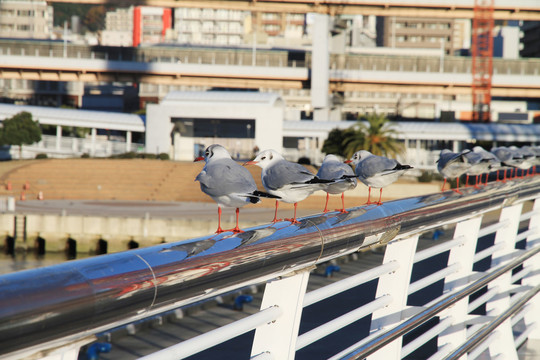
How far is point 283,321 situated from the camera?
260 cm

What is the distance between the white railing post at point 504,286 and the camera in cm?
524

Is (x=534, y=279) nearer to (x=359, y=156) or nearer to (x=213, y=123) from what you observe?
(x=359, y=156)

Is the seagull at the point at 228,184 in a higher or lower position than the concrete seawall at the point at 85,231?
higher

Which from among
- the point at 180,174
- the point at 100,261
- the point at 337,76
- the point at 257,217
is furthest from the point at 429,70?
the point at 100,261

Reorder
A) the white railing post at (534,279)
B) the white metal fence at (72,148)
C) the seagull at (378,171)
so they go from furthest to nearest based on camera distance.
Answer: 1. the white metal fence at (72,148)
2. the white railing post at (534,279)
3. the seagull at (378,171)

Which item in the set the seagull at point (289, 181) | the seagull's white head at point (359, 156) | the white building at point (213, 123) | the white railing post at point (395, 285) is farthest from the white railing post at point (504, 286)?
the white building at point (213, 123)

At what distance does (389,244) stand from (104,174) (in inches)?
1961

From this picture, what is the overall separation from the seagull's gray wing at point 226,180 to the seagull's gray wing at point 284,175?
362mm

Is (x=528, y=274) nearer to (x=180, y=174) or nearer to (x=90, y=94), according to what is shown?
(x=180, y=174)

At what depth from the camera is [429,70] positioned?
8231 cm

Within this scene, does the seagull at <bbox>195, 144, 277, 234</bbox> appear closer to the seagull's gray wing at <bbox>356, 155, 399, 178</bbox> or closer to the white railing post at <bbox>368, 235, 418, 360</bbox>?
the white railing post at <bbox>368, 235, 418, 360</bbox>

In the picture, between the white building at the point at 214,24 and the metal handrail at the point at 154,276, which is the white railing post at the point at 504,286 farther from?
the white building at the point at 214,24

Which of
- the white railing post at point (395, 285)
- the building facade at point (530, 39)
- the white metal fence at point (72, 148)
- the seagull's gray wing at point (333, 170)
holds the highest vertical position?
the building facade at point (530, 39)

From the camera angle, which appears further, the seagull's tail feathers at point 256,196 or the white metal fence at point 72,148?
the white metal fence at point 72,148
